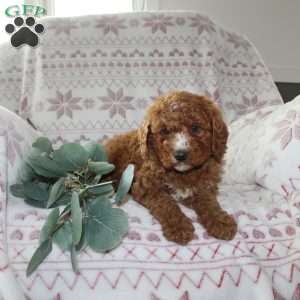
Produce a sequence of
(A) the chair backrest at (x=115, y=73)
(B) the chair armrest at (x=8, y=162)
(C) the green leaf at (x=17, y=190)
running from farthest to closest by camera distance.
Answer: (A) the chair backrest at (x=115, y=73) < (C) the green leaf at (x=17, y=190) < (B) the chair armrest at (x=8, y=162)

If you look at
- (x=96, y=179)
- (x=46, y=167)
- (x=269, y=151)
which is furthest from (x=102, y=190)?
(x=269, y=151)

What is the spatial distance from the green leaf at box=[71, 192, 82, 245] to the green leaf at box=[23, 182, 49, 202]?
178 mm

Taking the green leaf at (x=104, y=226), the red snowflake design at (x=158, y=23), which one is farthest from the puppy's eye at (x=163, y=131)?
the red snowflake design at (x=158, y=23)

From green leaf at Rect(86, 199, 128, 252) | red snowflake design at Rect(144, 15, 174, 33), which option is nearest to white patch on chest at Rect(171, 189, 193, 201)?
green leaf at Rect(86, 199, 128, 252)

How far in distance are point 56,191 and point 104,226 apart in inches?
6.5

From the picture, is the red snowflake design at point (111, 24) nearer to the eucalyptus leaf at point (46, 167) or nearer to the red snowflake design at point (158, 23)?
the red snowflake design at point (158, 23)

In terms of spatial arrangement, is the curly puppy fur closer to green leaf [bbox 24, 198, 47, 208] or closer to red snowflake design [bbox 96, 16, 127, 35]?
green leaf [bbox 24, 198, 47, 208]

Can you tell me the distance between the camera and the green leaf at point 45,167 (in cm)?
99

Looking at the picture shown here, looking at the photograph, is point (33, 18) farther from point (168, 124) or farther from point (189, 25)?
point (168, 124)

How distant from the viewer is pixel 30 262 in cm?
82

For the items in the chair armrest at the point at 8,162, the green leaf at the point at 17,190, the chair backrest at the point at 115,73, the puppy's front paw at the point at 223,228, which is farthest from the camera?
the chair backrest at the point at 115,73

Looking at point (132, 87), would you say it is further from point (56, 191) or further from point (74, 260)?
point (74, 260)

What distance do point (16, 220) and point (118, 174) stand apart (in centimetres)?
30

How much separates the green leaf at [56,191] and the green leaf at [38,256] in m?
0.13
